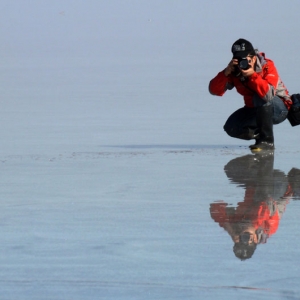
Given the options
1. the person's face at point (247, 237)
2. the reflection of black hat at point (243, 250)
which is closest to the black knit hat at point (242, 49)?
the person's face at point (247, 237)

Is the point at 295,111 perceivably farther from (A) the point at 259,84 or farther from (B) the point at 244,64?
(B) the point at 244,64

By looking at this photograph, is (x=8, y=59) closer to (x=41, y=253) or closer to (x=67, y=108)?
(x=67, y=108)

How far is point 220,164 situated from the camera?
5.98 m

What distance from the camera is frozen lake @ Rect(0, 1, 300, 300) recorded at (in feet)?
10.5

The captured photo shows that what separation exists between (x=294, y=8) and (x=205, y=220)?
1920cm

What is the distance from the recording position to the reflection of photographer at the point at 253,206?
3.78m

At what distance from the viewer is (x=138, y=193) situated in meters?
4.90

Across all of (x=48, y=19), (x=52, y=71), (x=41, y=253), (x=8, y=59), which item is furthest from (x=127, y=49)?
(x=41, y=253)

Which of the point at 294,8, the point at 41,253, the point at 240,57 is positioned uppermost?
the point at 294,8

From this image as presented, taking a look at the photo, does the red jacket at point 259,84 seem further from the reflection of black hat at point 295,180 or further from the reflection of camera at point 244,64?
the reflection of black hat at point 295,180

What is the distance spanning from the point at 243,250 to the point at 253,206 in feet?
2.94

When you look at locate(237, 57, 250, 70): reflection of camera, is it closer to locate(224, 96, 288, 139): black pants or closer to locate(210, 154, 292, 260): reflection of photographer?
locate(224, 96, 288, 139): black pants

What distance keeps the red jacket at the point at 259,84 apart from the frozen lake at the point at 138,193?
16.2 inches

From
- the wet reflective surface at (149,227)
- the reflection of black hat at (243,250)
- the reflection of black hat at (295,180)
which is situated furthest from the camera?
the reflection of black hat at (295,180)
